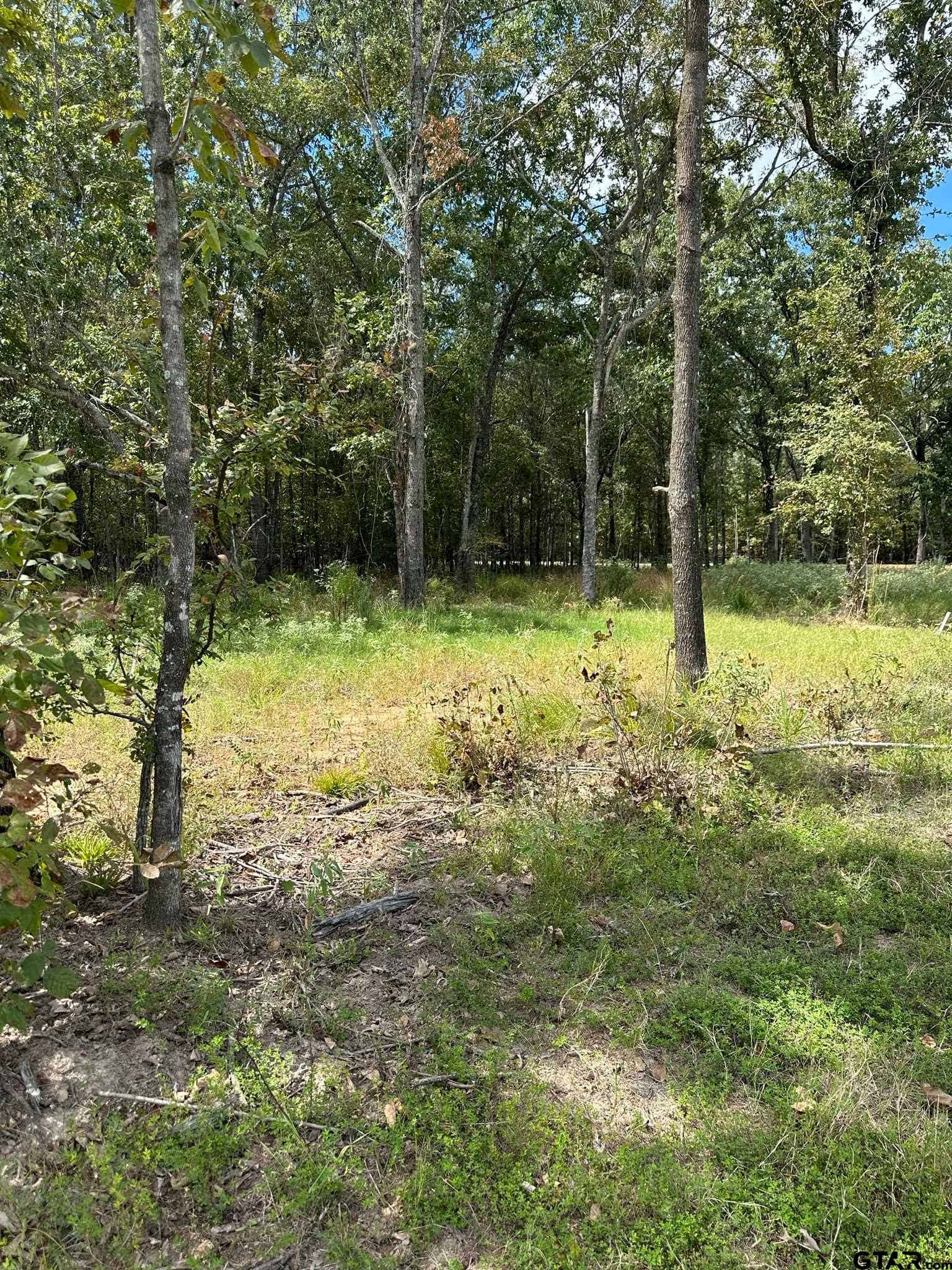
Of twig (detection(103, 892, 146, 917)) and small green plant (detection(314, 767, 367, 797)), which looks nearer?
twig (detection(103, 892, 146, 917))

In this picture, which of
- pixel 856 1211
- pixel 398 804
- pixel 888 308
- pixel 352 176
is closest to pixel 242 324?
pixel 352 176

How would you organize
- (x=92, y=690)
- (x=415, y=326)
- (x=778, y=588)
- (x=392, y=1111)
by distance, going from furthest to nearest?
(x=778, y=588) → (x=415, y=326) → (x=392, y=1111) → (x=92, y=690)

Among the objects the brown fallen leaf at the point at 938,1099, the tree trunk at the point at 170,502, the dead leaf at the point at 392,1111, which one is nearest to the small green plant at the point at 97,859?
the tree trunk at the point at 170,502

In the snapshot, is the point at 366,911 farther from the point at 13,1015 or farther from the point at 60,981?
the point at 13,1015

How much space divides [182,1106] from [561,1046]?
4.19ft

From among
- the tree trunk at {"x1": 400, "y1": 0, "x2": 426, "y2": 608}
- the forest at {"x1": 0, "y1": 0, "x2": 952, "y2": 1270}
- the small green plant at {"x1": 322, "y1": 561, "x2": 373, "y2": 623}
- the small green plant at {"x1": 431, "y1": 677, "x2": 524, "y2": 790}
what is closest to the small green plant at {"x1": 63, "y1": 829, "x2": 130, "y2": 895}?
the forest at {"x1": 0, "y1": 0, "x2": 952, "y2": 1270}

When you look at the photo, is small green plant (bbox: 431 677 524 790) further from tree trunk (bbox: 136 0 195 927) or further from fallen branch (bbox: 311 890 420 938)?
tree trunk (bbox: 136 0 195 927)

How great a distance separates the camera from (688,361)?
571 cm

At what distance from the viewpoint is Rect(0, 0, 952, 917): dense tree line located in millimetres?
2916

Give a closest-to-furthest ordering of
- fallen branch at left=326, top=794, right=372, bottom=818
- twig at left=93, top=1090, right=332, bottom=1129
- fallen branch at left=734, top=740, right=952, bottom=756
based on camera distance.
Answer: twig at left=93, top=1090, right=332, bottom=1129 < fallen branch at left=326, top=794, right=372, bottom=818 < fallen branch at left=734, top=740, right=952, bottom=756

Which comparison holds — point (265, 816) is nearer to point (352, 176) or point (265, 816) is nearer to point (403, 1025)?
point (403, 1025)

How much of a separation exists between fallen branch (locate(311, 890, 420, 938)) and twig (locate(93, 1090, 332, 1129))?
848mm

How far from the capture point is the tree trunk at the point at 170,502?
2.47m
